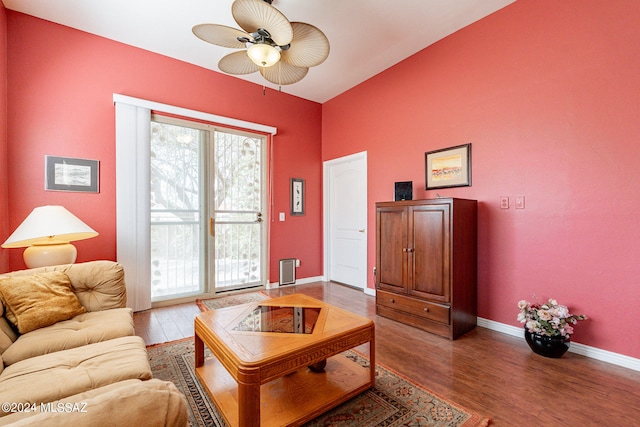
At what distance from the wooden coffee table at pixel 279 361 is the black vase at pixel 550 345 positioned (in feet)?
4.71

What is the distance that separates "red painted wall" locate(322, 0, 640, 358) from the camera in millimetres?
2074

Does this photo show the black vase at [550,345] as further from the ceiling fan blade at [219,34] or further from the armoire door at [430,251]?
the ceiling fan blade at [219,34]

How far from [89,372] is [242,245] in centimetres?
284

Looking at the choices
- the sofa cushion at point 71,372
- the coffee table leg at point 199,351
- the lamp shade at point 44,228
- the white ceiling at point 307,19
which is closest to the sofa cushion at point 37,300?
the sofa cushion at point 71,372

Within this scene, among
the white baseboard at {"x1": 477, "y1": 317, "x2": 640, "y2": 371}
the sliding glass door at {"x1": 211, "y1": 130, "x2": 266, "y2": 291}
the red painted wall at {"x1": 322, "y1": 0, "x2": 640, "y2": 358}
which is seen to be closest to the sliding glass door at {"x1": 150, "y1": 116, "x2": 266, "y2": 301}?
the sliding glass door at {"x1": 211, "y1": 130, "x2": 266, "y2": 291}

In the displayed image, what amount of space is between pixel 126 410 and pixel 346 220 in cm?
409

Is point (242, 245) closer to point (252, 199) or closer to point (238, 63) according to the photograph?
point (252, 199)

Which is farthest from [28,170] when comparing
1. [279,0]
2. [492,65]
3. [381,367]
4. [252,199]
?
[492,65]

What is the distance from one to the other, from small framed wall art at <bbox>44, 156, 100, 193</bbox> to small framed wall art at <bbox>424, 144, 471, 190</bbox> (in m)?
3.76

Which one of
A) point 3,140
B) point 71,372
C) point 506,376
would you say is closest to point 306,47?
point 71,372

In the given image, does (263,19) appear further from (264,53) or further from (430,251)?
(430,251)

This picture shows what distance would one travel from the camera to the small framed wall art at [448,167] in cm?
296

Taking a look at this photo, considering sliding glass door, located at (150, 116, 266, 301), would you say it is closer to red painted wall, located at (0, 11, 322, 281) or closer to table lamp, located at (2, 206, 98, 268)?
red painted wall, located at (0, 11, 322, 281)

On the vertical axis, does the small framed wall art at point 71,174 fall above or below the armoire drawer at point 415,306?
above
